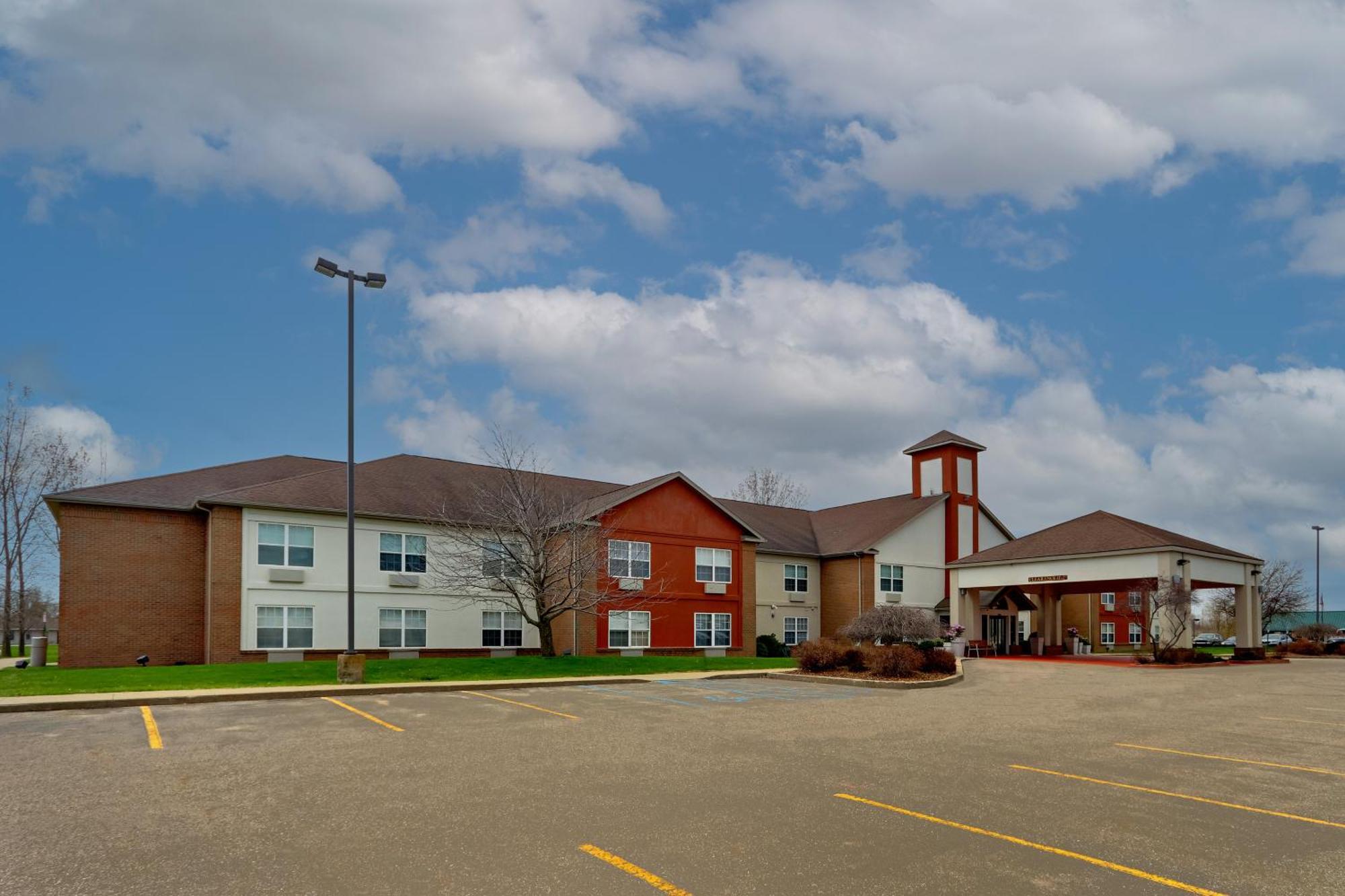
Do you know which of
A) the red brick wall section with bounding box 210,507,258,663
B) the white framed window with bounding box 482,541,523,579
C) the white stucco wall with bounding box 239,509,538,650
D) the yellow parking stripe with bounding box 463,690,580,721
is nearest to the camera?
the yellow parking stripe with bounding box 463,690,580,721

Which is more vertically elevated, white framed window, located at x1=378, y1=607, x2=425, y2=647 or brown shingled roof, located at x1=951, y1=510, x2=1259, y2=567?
brown shingled roof, located at x1=951, y1=510, x2=1259, y2=567

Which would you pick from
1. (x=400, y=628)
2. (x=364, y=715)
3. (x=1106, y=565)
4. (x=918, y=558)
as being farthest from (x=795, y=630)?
(x=364, y=715)

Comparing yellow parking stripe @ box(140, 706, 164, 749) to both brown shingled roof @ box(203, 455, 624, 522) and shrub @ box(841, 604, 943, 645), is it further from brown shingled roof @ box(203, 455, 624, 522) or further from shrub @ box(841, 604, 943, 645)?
shrub @ box(841, 604, 943, 645)

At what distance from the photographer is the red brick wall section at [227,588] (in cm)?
3047

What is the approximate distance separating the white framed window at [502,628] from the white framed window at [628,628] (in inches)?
137

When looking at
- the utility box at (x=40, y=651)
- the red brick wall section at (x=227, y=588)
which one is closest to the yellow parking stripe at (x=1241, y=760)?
the red brick wall section at (x=227, y=588)

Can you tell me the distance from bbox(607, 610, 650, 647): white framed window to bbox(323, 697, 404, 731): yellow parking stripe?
1780 centimetres

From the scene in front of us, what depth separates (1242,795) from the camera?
Answer: 31.9 ft

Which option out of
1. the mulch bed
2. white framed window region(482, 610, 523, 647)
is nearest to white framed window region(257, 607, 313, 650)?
white framed window region(482, 610, 523, 647)

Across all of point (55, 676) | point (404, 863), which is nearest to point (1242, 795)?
point (404, 863)

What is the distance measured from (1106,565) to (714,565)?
1520cm

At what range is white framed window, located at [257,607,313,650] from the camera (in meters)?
31.3

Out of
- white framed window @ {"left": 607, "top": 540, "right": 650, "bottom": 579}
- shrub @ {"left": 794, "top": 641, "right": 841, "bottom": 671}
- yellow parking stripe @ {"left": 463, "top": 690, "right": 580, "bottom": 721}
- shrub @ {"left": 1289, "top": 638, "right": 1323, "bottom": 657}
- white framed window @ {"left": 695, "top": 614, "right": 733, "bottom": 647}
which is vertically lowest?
shrub @ {"left": 1289, "top": 638, "right": 1323, "bottom": 657}

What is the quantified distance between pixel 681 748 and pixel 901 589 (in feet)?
115
